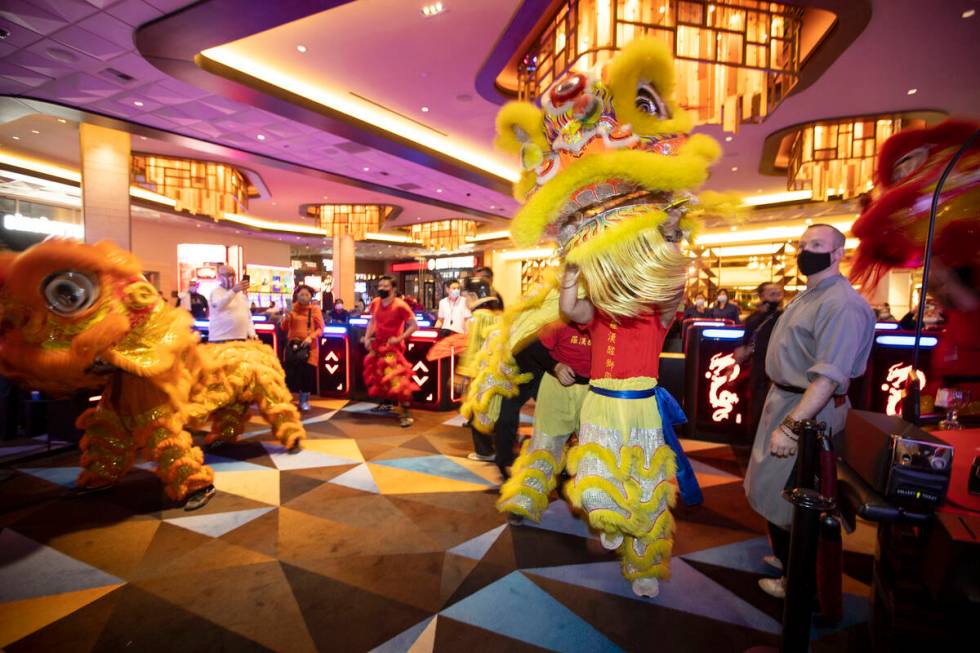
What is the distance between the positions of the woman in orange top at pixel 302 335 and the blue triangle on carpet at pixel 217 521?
271cm

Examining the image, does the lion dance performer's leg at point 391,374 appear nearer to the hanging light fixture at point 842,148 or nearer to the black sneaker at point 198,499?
the black sneaker at point 198,499

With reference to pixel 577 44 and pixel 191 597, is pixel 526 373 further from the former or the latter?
pixel 577 44

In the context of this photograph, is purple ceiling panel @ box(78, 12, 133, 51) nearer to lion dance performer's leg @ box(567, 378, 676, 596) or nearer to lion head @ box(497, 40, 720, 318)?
lion head @ box(497, 40, 720, 318)

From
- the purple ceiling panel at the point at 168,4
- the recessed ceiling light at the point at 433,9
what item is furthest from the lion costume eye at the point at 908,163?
the purple ceiling panel at the point at 168,4

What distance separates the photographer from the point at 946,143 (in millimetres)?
1617

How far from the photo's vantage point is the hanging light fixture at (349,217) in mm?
12953

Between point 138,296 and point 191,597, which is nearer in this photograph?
point 191,597

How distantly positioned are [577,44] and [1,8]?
5112mm

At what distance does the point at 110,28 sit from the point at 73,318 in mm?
3803

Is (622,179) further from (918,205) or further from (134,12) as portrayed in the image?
(134,12)

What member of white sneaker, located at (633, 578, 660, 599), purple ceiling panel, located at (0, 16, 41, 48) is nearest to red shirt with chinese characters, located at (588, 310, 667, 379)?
white sneaker, located at (633, 578, 660, 599)

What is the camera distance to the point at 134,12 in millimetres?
4086

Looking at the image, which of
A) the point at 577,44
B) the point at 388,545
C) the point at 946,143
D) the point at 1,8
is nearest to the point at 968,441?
the point at 946,143

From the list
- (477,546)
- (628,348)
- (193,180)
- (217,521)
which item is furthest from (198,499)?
(193,180)
